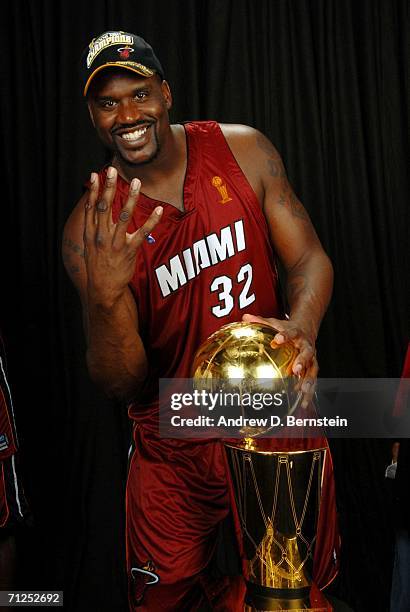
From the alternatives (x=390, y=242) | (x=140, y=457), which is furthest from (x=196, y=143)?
(x=390, y=242)

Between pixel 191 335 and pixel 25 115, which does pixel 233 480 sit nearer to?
pixel 191 335

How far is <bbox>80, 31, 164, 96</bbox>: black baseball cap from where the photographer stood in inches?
67.4

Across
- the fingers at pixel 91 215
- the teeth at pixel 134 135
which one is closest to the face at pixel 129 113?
the teeth at pixel 134 135

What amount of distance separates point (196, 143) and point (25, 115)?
3.32 ft

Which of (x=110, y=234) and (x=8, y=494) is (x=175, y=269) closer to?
(x=110, y=234)

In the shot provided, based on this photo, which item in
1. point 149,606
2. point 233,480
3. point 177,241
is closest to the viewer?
point 233,480

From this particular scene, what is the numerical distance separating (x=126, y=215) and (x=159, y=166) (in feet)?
1.47

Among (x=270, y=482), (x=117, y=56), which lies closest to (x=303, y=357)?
(x=270, y=482)

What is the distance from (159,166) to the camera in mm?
1861

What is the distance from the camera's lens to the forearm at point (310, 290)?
1707 mm

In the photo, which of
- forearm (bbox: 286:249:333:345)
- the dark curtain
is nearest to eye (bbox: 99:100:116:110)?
forearm (bbox: 286:249:333:345)

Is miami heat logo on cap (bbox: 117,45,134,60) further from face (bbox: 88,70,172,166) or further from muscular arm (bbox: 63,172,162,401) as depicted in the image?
A: muscular arm (bbox: 63,172,162,401)

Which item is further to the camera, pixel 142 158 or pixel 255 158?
pixel 255 158

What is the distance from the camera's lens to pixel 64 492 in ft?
9.20
